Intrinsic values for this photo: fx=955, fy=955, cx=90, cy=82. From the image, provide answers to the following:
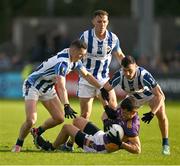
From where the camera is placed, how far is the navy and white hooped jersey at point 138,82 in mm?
16109

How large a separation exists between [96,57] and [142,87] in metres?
2.03

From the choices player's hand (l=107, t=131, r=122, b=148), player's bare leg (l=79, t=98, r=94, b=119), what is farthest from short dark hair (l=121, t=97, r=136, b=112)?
player's bare leg (l=79, t=98, r=94, b=119)

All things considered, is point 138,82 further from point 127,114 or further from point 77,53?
point 77,53

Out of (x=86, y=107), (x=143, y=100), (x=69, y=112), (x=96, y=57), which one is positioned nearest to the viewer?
(x=69, y=112)

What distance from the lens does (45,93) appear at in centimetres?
1666

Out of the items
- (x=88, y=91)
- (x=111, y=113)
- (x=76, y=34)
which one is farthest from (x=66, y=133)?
(x=76, y=34)

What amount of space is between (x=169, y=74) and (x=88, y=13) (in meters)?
19.7

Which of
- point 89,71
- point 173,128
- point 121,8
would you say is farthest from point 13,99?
point 121,8

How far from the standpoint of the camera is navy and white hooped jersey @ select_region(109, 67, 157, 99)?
Answer: 16.1m

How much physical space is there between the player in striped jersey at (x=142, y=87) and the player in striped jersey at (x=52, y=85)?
0.76 meters

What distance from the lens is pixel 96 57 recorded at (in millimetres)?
18266

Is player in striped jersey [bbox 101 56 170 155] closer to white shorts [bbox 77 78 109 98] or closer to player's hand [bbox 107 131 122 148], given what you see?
player's hand [bbox 107 131 122 148]

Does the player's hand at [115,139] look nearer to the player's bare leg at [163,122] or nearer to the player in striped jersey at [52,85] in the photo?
the player in striped jersey at [52,85]

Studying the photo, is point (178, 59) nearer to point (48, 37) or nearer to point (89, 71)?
point (48, 37)
